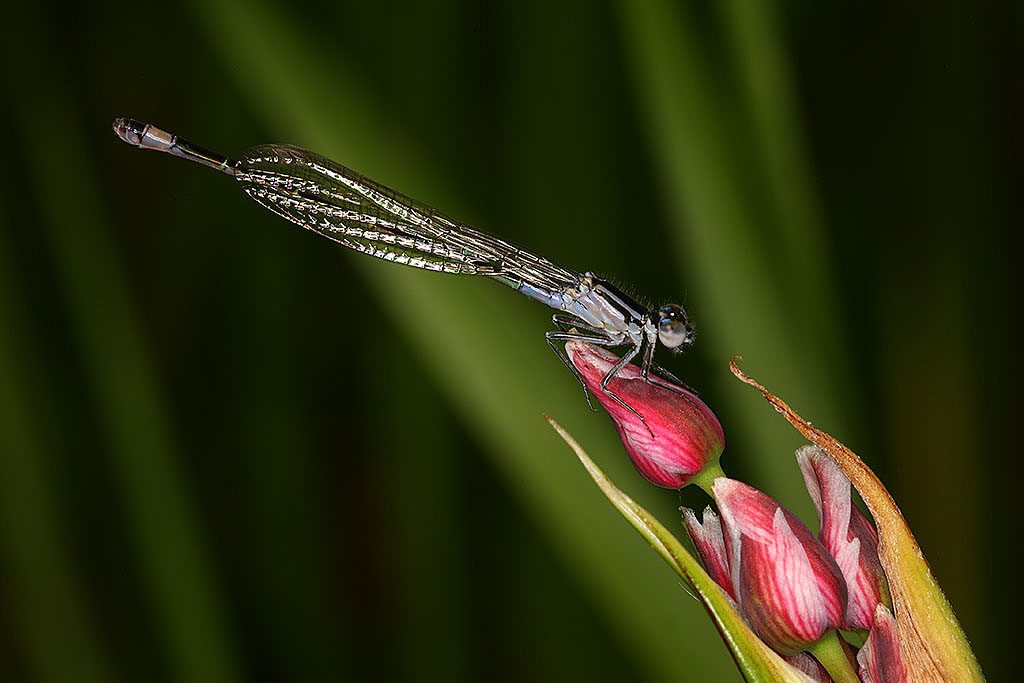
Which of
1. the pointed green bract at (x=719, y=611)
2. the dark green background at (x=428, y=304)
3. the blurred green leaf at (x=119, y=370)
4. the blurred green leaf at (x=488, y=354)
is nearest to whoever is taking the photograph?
the pointed green bract at (x=719, y=611)

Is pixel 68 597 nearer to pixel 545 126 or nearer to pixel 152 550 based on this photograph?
pixel 152 550

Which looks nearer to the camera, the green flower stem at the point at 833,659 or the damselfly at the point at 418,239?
the green flower stem at the point at 833,659

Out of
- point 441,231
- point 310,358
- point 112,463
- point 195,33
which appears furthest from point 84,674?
point 195,33

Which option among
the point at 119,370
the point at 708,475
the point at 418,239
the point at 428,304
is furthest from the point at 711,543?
the point at 119,370

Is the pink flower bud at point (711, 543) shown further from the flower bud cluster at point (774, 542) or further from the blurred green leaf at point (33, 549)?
the blurred green leaf at point (33, 549)

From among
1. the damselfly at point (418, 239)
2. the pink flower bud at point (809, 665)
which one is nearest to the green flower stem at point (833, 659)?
the pink flower bud at point (809, 665)

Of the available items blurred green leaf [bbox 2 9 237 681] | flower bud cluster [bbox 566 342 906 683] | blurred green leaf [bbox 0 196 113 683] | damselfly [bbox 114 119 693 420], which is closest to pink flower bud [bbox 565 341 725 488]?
flower bud cluster [bbox 566 342 906 683]

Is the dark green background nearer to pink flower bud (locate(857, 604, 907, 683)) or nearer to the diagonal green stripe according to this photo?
the diagonal green stripe
